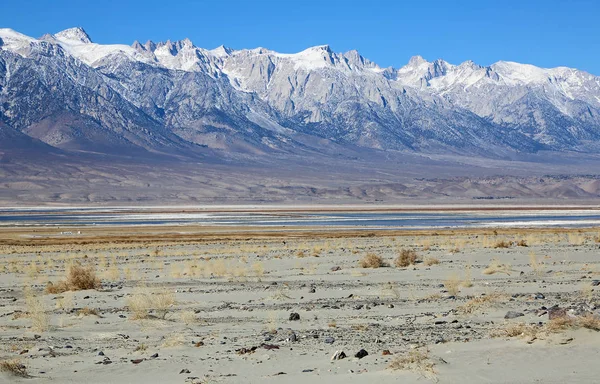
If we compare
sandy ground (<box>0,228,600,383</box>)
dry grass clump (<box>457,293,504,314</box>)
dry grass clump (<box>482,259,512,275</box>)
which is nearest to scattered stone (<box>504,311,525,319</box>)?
sandy ground (<box>0,228,600,383</box>)

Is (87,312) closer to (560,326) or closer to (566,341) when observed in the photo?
(560,326)

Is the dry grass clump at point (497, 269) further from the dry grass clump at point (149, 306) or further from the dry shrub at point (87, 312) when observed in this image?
the dry shrub at point (87, 312)

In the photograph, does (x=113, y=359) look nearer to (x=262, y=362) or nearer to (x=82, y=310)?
(x=262, y=362)

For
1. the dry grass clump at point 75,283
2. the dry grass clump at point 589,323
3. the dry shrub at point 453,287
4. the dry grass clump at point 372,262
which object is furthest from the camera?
the dry grass clump at point 372,262

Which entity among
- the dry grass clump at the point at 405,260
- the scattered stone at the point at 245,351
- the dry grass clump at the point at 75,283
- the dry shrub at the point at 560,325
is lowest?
the dry grass clump at the point at 75,283

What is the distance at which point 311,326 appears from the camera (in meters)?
15.5

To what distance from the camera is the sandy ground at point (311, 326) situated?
11102mm

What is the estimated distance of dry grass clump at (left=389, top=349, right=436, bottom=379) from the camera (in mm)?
10362

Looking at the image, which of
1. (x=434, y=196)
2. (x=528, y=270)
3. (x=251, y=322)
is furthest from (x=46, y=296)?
(x=434, y=196)

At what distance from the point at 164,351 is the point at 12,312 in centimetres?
691

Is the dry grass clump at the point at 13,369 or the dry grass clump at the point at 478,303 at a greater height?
the dry grass clump at the point at 478,303

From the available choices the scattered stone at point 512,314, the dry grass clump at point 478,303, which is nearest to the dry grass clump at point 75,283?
the dry grass clump at point 478,303

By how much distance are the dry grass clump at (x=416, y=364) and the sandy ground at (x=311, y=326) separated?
0.02 metres

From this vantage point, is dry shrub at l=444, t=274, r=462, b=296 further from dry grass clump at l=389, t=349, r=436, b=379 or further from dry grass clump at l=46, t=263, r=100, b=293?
dry grass clump at l=46, t=263, r=100, b=293
